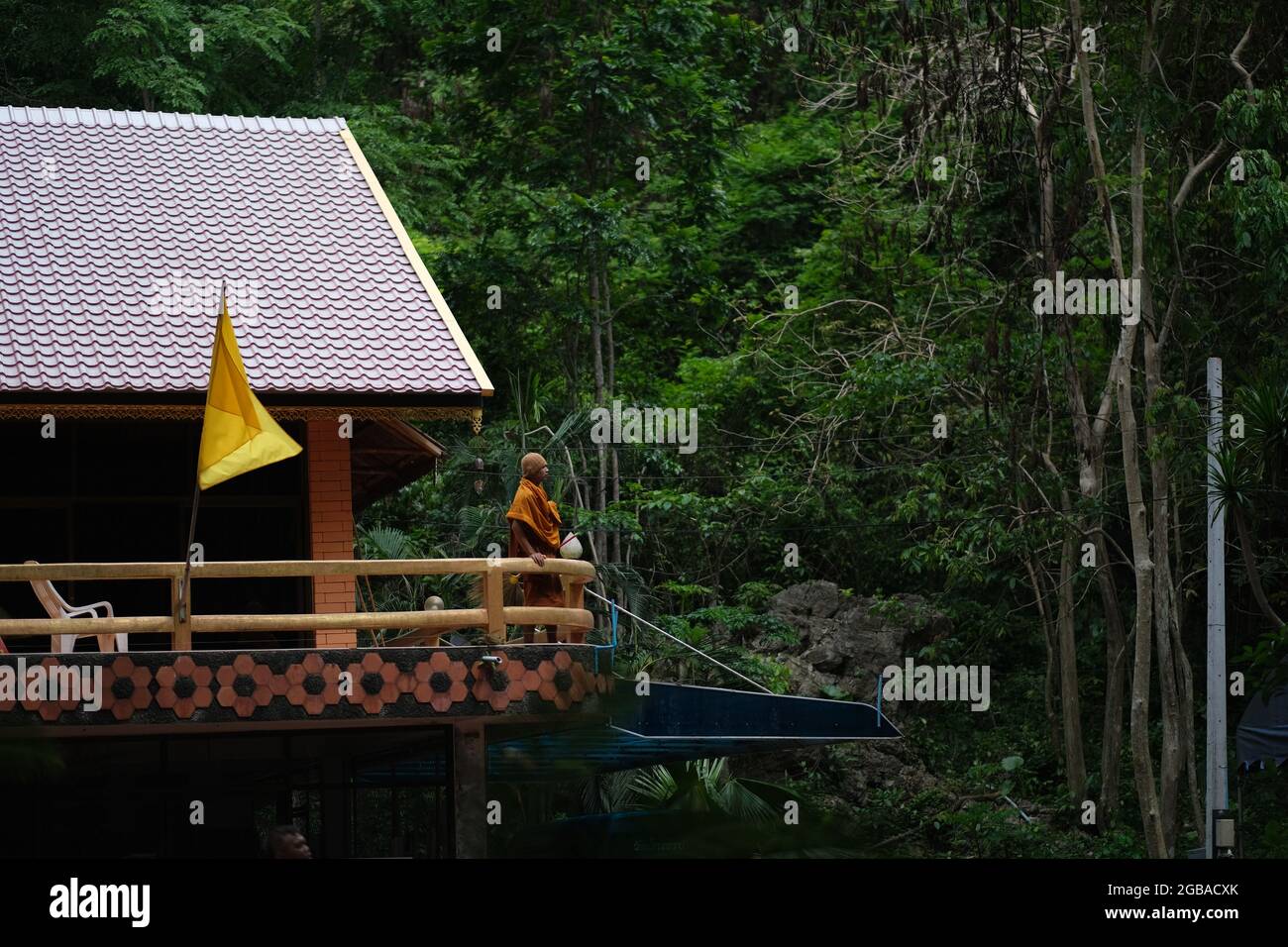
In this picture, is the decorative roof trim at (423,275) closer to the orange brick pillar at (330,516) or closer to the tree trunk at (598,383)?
the orange brick pillar at (330,516)

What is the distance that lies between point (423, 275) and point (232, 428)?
461cm

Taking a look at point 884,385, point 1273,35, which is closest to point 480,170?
point 884,385

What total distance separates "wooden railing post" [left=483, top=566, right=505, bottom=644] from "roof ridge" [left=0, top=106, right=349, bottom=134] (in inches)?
349

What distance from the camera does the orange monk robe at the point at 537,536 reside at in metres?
15.8

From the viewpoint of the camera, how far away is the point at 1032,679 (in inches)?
1190

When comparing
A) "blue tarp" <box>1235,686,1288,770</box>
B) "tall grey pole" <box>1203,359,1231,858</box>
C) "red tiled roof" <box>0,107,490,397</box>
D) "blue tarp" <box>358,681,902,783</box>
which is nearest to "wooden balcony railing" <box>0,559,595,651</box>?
"blue tarp" <box>358,681,902,783</box>

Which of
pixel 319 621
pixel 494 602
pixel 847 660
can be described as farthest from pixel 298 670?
pixel 847 660

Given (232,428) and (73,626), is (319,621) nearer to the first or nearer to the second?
(232,428)

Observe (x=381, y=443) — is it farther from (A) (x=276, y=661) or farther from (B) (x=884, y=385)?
(B) (x=884, y=385)

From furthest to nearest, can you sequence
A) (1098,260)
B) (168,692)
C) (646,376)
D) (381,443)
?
(646,376)
(1098,260)
(381,443)
(168,692)

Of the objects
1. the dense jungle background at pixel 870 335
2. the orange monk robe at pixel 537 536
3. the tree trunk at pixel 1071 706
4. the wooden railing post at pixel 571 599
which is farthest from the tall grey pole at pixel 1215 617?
the orange monk robe at pixel 537 536

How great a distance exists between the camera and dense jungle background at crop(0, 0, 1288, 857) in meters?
22.9

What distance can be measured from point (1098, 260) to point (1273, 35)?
4511mm

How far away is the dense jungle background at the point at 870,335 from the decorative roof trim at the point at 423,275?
219 inches
